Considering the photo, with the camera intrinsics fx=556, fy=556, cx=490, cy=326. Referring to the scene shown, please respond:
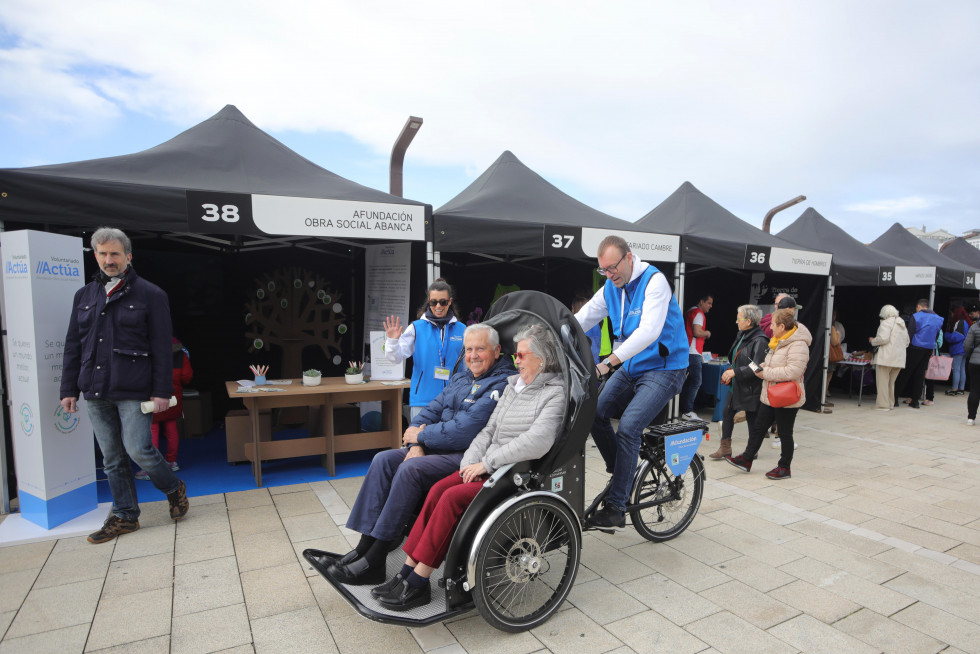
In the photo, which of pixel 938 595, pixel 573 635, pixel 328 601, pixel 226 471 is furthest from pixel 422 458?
pixel 226 471

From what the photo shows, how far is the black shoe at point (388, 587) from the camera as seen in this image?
90.9 inches

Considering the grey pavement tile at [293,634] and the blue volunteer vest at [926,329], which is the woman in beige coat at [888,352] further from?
the grey pavement tile at [293,634]

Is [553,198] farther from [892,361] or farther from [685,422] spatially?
[892,361]

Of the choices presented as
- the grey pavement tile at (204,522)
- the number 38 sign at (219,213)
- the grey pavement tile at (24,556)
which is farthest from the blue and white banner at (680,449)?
the grey pavement tile at (24,556)

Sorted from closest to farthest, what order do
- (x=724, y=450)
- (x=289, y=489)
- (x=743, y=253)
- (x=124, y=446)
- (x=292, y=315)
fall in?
(x=124, y=446), (x=289, y=489), (x=724, y=450), (x=292, y=315), (x=743, y=253)

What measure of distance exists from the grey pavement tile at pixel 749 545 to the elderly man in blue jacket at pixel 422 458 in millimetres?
1876

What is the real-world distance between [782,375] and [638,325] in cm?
237

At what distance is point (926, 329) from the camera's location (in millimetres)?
8648

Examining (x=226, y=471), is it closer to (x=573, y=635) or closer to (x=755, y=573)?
(x=573, y=635)

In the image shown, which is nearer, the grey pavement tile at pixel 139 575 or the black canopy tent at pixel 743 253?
the grey pavement tile at pixel 139 575

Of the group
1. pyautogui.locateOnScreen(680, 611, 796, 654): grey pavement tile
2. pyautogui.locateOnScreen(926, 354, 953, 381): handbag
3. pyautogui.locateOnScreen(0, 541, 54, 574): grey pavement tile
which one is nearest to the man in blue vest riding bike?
pyautogui.locateOnScreen(680, 611, 796, 654): grey pavement tile

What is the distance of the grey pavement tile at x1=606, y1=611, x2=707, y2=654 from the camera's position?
2354mm

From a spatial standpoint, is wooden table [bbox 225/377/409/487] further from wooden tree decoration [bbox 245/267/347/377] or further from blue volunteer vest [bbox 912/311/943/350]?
blue volunteer vest [bbox 912/311/943/350]

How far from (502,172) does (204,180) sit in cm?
335
